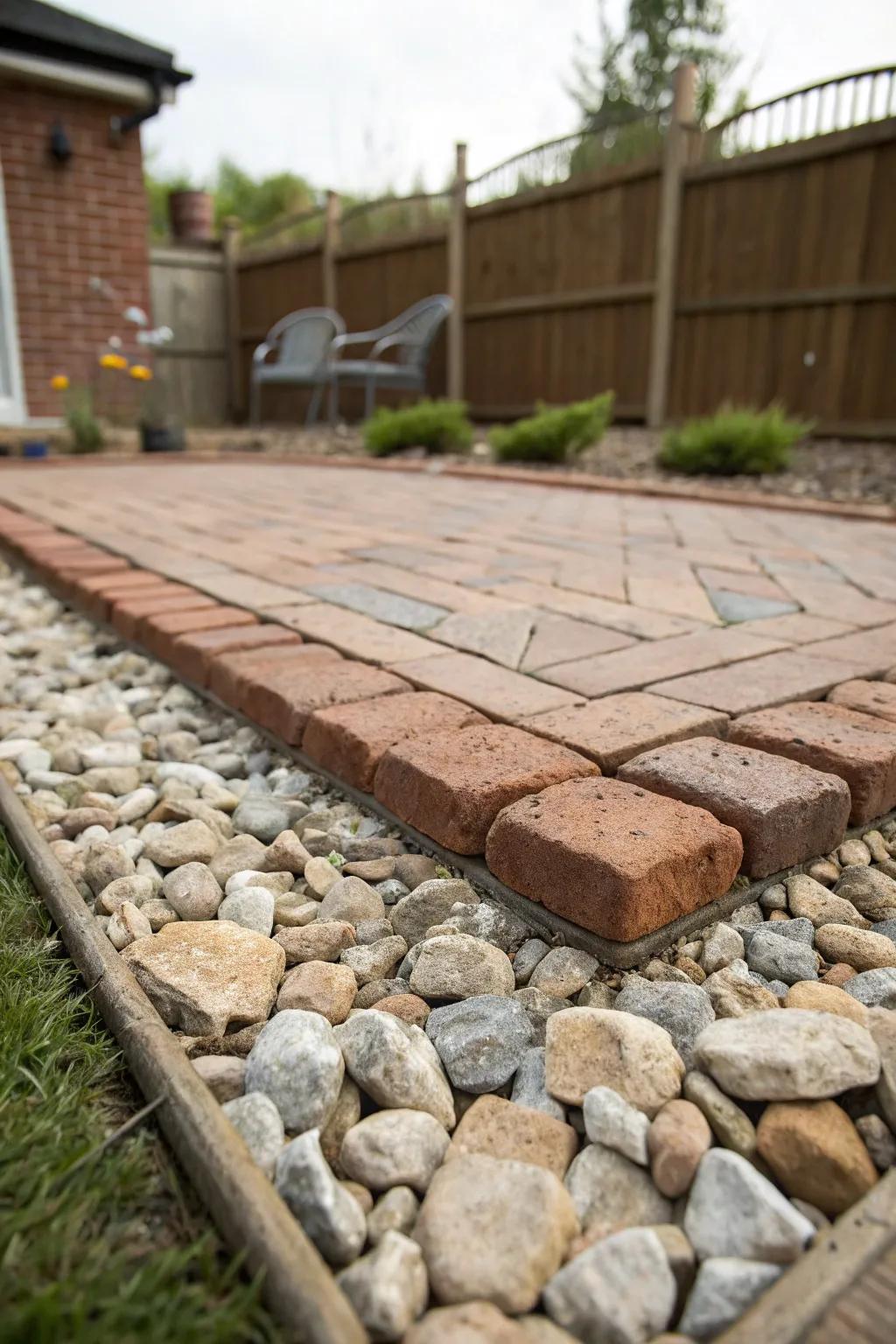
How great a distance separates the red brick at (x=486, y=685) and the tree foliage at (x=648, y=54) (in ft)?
53.7

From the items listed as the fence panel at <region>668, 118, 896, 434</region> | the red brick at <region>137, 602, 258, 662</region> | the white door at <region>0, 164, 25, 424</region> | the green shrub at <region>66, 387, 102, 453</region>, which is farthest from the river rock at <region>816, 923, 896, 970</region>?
the white door at <region>0, 164, 25, 424</region>

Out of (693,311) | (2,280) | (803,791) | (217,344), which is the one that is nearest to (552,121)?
(217,344)

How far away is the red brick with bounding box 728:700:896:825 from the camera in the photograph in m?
1.20

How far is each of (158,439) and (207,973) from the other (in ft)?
19.9

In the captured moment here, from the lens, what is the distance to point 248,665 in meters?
1.63

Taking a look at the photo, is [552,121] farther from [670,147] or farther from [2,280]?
[2,280]

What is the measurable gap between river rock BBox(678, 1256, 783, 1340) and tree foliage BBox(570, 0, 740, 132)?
1741 centimetres

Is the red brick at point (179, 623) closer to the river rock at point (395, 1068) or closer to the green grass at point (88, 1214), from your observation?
the green grass at point (88, 1214)

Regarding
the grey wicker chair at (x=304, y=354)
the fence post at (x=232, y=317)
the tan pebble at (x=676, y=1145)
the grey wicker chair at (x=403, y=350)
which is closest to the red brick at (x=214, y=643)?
the tan pebble at (x=676, y=1145)

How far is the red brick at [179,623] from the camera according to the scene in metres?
1.86

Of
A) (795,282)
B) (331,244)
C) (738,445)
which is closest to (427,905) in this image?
(738,445)

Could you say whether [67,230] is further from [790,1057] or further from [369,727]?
[790,1057]

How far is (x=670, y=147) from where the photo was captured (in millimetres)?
5902

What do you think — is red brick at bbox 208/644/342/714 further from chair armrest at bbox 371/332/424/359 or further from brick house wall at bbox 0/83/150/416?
brick house wall at bbox 0/83/150/416
